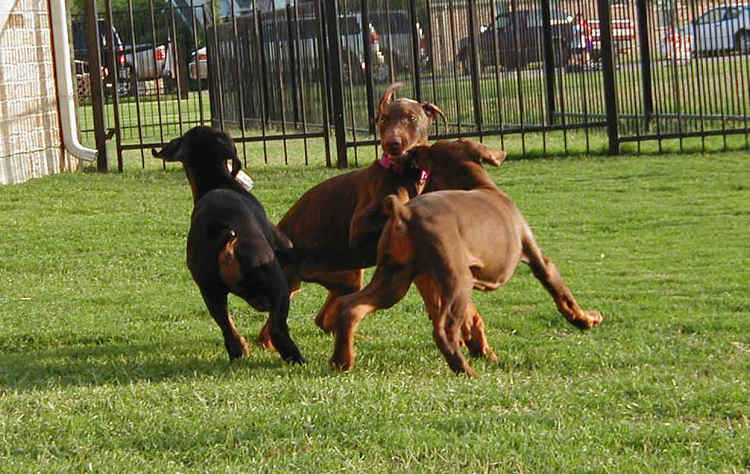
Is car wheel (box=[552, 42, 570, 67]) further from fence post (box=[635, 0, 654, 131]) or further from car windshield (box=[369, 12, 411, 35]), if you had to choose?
car windshield (box=[369, 12, 411, 35])

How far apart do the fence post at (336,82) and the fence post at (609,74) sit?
3.23m

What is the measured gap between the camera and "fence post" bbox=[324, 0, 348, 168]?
16203 mm

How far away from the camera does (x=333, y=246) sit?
7.48 m

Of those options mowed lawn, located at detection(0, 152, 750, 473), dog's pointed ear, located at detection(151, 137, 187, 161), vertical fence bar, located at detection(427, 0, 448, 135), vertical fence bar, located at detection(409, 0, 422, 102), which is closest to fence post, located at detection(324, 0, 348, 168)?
vertical fence bar, located at detection(409, 0, 422, 102)

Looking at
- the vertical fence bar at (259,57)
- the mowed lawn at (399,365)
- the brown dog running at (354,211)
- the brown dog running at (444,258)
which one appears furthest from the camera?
the vertical fence bar at (259,57)

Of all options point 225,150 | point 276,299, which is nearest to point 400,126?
point 225,150

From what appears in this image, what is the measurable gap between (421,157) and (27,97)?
10179mm

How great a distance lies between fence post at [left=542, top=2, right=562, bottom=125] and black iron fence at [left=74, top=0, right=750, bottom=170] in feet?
0.06

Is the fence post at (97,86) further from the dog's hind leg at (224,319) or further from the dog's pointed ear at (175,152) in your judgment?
the dog's hind leg at (224,319)

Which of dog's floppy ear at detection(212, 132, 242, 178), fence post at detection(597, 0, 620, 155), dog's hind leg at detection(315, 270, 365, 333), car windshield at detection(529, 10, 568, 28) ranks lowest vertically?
dog's hind leg at detection(315, 270, 365, 333)

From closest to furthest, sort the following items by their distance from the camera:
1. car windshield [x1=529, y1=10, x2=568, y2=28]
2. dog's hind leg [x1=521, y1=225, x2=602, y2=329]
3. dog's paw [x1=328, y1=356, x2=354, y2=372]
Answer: dog's paw [x1=328, y1=356, x2=354, y2=372], dog's hind leg [x1=521, y1=225, x2=602, y2=329], car windshield [x1=529, y1=10, x2=568, y2=28]

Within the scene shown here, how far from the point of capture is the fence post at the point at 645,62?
54.1 feet

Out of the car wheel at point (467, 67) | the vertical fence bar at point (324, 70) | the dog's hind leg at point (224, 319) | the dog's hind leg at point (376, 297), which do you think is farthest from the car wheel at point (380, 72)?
the dog's hind leg at point (376, 297)

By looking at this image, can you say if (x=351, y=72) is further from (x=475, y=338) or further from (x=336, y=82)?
(x=475, y=338)
